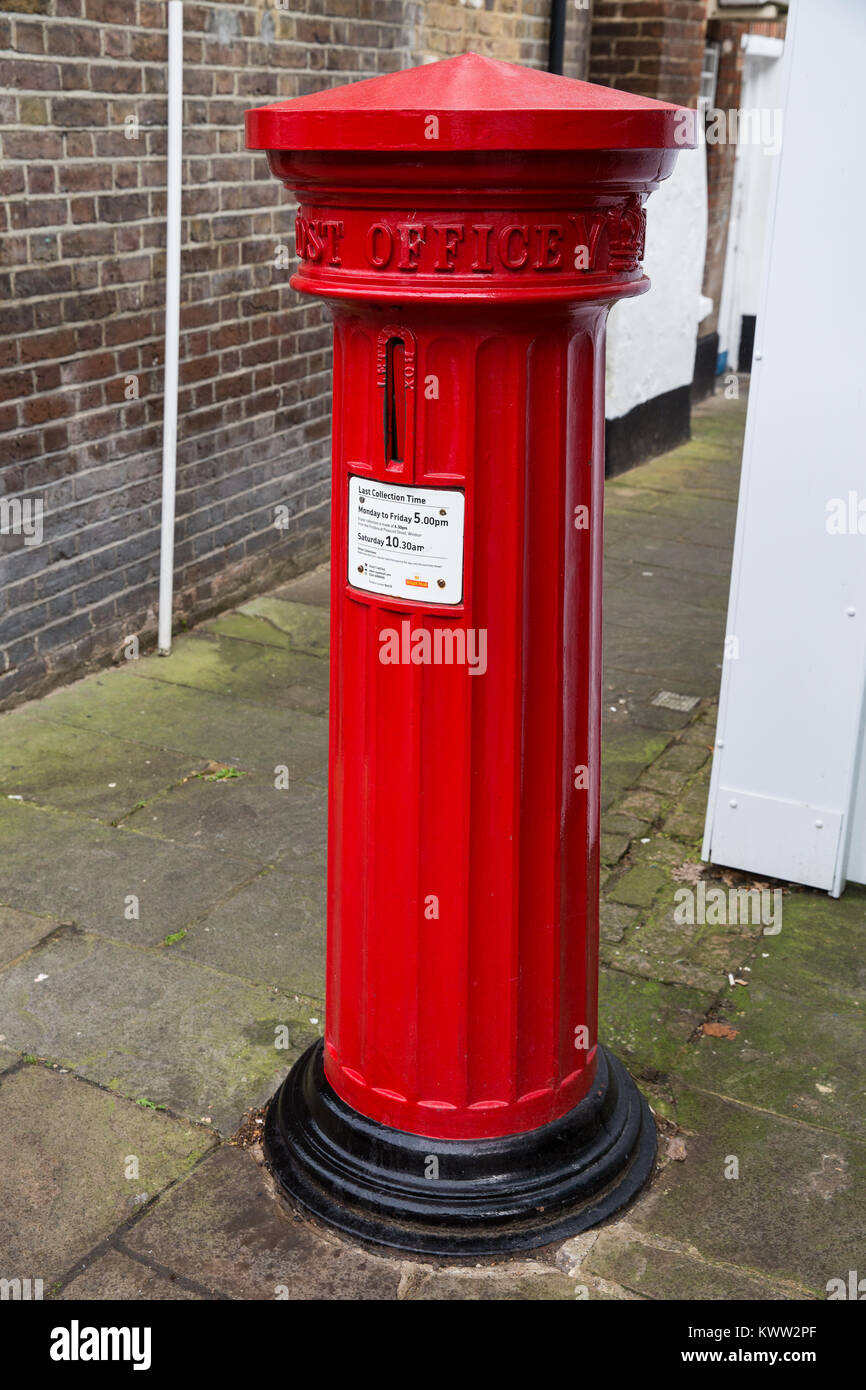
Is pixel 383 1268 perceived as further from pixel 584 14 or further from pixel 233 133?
pixel 584 14

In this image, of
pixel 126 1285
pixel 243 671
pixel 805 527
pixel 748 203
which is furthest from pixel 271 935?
pixel 748 203

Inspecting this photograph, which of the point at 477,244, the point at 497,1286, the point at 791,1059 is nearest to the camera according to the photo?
the point at 477,244

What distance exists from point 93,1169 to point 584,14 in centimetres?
853

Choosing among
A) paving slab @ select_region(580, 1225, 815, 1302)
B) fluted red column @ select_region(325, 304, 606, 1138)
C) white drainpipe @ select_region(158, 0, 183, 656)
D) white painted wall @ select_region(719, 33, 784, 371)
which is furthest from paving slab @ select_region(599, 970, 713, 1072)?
white painted wall @ select_region(719, 33, 784, 371)

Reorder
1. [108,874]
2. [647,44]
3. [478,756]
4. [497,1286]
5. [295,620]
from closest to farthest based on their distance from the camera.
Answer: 1. [478,756]
2. [497,1286]
3. [108,874]
4. [295,620]
5. [647,44]

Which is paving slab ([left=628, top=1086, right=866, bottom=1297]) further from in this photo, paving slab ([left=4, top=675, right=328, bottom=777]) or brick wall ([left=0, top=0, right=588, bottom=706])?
brick wall ([left=0, top=0, right=588, bottom=706])

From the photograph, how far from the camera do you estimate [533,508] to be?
2451 millimetres

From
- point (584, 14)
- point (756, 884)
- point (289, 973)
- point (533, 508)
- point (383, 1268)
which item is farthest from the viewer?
point (584, 14)

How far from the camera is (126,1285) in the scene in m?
2.64

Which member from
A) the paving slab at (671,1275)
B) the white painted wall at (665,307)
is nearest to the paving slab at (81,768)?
the paving slab at (671,1275)

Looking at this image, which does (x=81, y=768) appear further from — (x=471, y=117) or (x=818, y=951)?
(x=471, y=117)

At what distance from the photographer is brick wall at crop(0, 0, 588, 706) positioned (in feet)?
16.4

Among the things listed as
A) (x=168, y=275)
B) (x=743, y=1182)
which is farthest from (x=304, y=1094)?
(x=168, y=275)

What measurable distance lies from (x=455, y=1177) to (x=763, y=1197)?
0.69m
